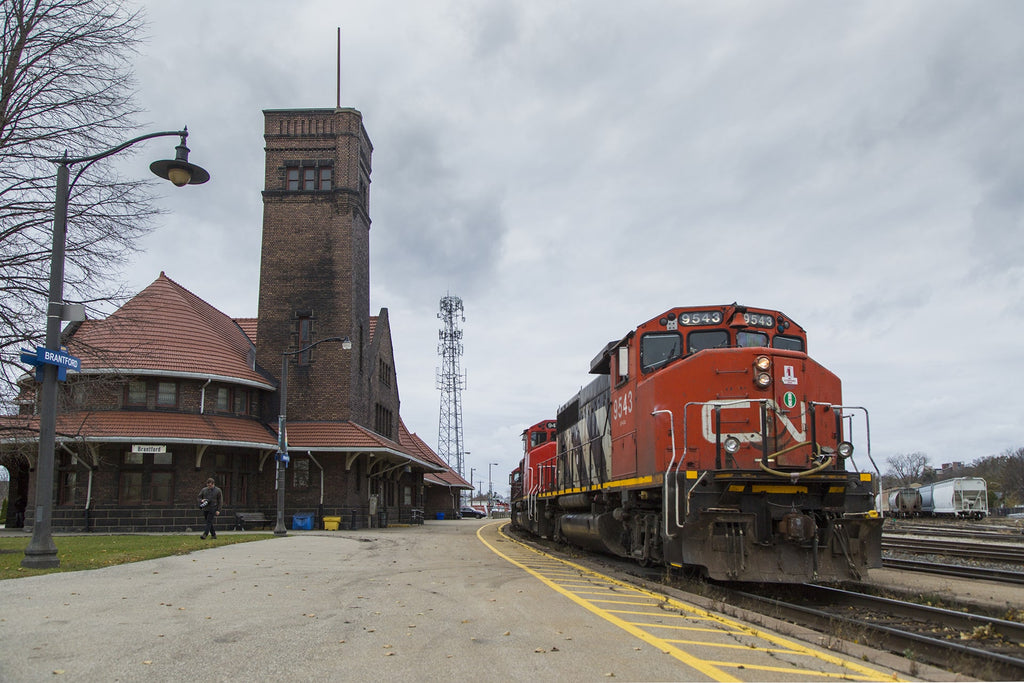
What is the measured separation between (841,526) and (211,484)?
53.7 feet

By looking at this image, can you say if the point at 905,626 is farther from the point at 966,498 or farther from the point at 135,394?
the point at 966,498

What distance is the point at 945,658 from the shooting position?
24.1ft

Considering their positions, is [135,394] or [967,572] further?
[135,394]

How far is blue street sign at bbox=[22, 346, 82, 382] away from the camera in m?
11.9

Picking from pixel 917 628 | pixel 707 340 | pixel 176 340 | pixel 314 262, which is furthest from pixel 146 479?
Answer: pixel 917 628

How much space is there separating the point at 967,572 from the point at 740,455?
21.9ft

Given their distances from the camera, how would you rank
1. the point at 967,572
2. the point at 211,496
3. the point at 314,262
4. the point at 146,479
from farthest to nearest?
the point at 314,262 → the point at 146,479 → the point at 211,496 → the point at 967,572

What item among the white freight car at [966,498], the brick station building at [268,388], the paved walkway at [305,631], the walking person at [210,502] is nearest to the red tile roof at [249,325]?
the brick station building at [268,388]

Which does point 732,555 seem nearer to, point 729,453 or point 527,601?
point 729,453

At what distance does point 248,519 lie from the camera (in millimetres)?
28844

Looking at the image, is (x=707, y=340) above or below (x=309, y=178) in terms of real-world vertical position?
below

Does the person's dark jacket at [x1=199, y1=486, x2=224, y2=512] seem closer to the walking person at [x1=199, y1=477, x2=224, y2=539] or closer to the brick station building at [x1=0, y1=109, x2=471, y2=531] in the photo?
the walking person at [x1=199, y1=477, x2=224, y2=539]

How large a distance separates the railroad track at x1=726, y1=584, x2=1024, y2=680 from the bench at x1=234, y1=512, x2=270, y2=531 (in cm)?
2219

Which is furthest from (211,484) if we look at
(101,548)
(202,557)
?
(202,557)
